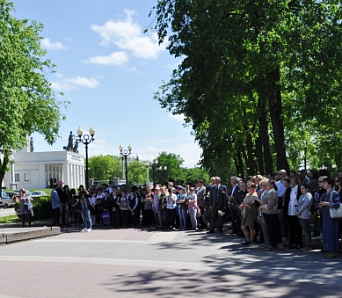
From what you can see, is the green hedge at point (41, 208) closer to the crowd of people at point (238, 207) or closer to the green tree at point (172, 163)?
the crowd of people at point (238, 207)

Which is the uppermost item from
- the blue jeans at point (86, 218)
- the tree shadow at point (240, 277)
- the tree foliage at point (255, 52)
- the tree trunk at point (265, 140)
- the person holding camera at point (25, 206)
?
the tree foliage at point (255, 52)

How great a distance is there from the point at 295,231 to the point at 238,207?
2786mm

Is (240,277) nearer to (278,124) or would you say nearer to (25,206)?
(278,124)

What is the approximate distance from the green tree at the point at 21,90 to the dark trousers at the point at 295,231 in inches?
702

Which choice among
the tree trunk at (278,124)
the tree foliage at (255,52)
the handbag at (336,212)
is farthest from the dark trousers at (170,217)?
the handbag at (336,212)

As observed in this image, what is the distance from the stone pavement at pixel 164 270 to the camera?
803 cm

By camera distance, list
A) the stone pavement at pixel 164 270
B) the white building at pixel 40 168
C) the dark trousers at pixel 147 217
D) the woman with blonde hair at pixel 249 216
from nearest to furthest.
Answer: the stone pavement at pixel 164 270 → the woman with blonde hair at pixel 249 216 → the dark trousers at pixel 147 217 → the white building at pixel 40 168

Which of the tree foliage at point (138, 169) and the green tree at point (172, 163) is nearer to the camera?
the green tree at point (172, 163)

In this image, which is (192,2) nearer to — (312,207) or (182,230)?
(182,230)

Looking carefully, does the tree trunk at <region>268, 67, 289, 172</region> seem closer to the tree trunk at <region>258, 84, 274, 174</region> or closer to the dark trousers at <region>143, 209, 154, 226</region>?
the tree trunk at <region>258, 84, 274, 174</region>

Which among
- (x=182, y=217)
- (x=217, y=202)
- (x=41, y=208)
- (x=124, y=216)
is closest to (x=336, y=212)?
(x=217, y=202)

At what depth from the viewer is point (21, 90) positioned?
2967cm

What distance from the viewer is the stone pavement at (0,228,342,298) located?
8031 millimetres

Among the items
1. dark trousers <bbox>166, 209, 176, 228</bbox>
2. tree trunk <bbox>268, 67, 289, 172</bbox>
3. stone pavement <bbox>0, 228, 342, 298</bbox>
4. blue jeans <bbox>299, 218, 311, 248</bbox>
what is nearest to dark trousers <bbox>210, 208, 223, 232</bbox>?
stone pavement <bbox>0, 228, 342, 298</bbox>
